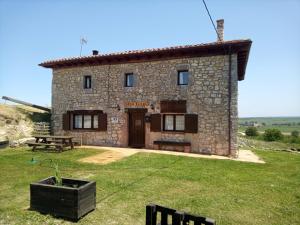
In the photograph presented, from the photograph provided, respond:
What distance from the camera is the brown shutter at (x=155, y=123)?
503 inches

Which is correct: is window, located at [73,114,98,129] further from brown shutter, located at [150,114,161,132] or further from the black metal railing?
the black metal railing

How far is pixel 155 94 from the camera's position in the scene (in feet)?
42.3

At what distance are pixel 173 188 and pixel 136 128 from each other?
767 cm

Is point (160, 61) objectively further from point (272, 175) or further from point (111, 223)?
point (111, 223)

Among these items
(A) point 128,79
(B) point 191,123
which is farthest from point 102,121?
(B) point 191,123

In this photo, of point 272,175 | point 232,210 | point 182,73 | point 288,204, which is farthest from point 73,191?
point 182,73

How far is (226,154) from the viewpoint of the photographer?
37.8ft

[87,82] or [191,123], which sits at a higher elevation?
[87,82]

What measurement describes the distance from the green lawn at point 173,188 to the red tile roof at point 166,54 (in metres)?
5.24

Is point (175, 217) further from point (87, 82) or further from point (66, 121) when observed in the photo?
point (66, 121)

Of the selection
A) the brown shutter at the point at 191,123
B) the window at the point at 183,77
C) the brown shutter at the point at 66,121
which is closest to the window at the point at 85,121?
the brown shutter at the point at 66,121

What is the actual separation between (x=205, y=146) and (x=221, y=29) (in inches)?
247

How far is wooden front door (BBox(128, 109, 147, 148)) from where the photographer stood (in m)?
13.5

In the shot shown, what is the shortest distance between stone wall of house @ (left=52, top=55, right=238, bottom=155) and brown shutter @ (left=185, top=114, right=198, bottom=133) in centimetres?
19
